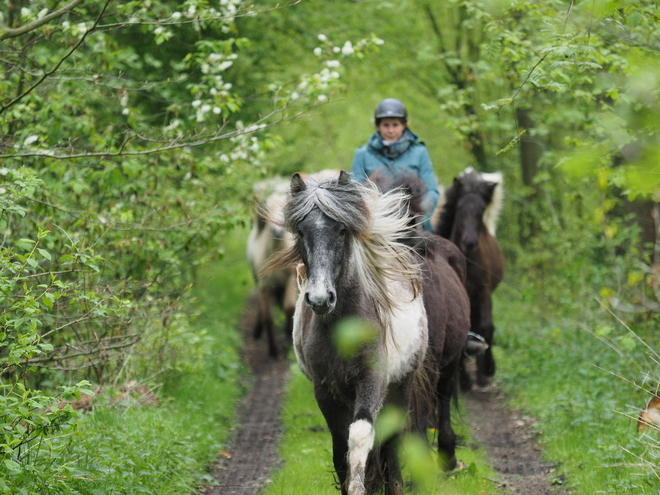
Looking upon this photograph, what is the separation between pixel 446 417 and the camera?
22.9 ft

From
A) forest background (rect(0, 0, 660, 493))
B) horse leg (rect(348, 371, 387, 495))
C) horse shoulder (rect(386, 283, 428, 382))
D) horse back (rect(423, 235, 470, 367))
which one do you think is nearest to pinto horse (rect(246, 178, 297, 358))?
forest background (rect(0, 0, 660, 493))

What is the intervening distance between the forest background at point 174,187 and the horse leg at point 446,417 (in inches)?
54.0

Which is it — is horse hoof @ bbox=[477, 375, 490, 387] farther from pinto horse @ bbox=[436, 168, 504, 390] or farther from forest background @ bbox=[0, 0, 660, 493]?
forest background @ bbox=[0, 0, 660, 493]

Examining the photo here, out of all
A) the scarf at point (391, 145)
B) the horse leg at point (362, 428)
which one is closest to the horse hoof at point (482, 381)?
the scarf at point (391, 145)

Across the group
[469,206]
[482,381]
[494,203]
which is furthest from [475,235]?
[482,381]

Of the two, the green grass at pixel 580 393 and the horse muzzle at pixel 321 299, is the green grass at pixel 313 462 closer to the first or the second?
the green grass at pixel 580 393

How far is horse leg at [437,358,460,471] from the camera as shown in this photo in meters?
6.83

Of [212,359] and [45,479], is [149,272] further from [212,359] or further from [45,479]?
[45,479]

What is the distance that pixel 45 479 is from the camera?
4.75 meters

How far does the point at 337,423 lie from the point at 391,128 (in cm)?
359

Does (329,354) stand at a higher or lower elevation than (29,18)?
lower

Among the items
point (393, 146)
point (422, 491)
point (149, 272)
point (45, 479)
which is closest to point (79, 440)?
point (45, 479)

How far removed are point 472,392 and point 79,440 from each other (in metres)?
5.72

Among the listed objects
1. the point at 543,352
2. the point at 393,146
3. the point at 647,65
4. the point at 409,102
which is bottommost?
the point at 409,102
